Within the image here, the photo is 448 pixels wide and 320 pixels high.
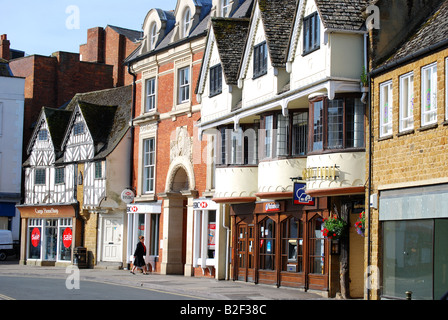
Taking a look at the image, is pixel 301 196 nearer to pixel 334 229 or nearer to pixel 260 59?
pixel 334 229

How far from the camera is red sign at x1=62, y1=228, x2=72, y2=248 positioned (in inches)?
1695

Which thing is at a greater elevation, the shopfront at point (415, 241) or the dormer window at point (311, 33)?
the dormer window at point (311, 33)

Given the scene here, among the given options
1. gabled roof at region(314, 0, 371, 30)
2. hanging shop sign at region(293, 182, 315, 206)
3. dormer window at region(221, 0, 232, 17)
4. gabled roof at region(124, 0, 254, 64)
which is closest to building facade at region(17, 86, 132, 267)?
gabled roof at region(124, 0, 254, 64)

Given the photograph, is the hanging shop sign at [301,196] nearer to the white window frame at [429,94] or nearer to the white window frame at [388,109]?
the white window frame at [388,109]

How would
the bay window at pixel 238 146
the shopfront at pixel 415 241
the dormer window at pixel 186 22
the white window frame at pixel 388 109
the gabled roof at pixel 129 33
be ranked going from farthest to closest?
1. the gabled roof at pixel 129 33
2. the dormer window at pixel 186 22
3. the bay window at pixel 238 146
4. the white window frame at pixel 388 109
5. the shopfront at pixel 415 241

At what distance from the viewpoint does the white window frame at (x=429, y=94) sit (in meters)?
19.2

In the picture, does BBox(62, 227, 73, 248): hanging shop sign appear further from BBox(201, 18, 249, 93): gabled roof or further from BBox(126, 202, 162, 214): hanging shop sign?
BBox(201, 18, 249, 93): gabled roof

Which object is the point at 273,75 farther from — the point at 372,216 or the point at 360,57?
the point at 372,216

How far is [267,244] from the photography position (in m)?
28.1

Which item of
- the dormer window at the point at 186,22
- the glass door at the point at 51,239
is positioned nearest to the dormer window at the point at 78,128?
A: the glass door at the point at 51,239

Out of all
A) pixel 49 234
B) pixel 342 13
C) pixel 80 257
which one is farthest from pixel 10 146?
pixel 342 13

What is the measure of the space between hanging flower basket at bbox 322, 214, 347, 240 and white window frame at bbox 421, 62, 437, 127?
4.86 metres

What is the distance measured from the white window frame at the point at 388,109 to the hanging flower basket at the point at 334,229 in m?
3.23

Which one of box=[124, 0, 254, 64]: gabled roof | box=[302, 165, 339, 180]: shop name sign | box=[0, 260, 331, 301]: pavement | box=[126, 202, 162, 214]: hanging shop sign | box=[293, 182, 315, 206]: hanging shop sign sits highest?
box=[124, 0, 254, 64]: gabled roof
